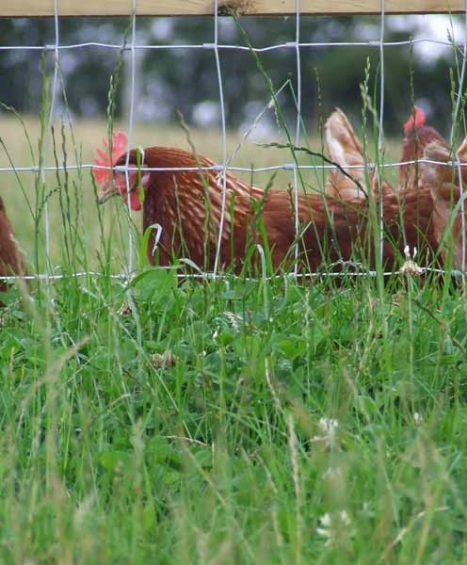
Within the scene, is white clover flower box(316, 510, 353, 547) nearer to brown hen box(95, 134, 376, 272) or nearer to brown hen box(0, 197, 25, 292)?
brown hen box(0, 197, 25, 292)

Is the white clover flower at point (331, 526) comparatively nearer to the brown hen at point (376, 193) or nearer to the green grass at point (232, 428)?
the green grass at point (232, 428)

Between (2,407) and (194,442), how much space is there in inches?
17.5

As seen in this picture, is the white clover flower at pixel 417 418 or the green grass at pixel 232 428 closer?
the green grass at pixel 232 428

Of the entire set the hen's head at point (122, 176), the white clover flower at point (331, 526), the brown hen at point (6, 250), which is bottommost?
the white clover flower at point (331, 526)

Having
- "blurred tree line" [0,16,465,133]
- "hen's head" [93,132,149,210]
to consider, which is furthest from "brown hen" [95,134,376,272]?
"blurred tree line" [0,16,465,133]

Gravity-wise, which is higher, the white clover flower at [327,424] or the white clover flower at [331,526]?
the white clover flower at [327,424]

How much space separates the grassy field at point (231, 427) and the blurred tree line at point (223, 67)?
57.2 feet

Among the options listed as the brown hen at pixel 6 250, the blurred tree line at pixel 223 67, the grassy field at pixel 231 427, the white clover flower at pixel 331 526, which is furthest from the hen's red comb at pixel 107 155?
the blurred tree line at pixel 223 67

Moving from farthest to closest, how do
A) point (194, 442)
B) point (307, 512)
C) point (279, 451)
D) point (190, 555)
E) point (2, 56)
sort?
point (2, 56)
point (194, 442)
point (279, 451)
point (307, 512)
point (190, 555)

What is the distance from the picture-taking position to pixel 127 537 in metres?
1.93

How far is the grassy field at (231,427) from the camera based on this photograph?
1.83 m

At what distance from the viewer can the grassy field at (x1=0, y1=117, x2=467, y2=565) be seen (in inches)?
72.2

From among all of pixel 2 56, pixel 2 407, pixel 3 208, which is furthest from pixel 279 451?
pixel 2 56

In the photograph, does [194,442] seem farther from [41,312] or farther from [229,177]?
[229,177]
